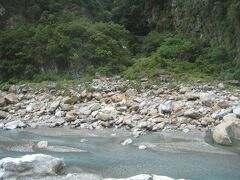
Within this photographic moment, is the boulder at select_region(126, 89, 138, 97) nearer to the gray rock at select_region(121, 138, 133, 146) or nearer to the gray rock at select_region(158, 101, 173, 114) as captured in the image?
the gray rock at select_region(158, 101, 173, 114)

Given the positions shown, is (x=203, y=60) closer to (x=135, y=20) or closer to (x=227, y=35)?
(x=227, y=35)

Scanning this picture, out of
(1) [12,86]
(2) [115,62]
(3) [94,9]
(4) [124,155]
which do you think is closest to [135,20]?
(3) [94,9]

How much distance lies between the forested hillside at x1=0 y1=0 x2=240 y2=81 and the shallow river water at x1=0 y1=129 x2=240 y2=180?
12.2 m

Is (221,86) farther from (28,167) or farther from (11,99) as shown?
(28,167)

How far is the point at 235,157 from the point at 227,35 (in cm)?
1683

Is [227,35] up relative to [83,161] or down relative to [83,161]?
up

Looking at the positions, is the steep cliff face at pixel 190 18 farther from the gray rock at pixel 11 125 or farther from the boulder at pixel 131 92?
the gray rock at pixel 11 125

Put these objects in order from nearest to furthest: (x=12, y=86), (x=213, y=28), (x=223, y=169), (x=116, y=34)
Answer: (x=223, y=169)
(x=12, y=86)
(x=213, y=28)
(x=116, y=34)

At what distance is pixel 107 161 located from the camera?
13.5m

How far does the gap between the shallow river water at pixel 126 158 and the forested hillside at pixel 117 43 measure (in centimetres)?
1218

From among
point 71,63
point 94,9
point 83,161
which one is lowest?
point 83,161

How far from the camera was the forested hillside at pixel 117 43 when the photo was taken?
95.1ft

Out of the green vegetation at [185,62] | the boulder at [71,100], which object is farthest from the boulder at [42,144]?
the green vegetation at [185,62]

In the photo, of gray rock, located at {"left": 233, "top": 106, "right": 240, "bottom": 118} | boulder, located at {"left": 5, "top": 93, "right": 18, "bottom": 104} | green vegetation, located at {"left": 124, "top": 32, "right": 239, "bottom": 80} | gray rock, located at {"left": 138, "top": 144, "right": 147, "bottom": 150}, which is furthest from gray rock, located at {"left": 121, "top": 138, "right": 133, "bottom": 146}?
green vegetation, located at {"left": 124, "top": 32, "right": 239, "bottom": 80}
